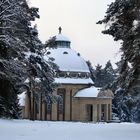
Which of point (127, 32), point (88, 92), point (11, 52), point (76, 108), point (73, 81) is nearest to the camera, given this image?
point (127, 32)

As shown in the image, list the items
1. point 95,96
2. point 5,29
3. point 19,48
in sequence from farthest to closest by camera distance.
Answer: point 95,96, point 19,48, point 5,29

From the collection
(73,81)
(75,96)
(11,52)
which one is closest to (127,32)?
(11,52)

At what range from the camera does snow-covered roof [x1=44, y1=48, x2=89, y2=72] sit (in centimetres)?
8394

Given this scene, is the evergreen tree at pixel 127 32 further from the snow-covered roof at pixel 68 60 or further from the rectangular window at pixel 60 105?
the rectangular window at pixel 60 105

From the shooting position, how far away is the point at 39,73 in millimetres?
44312

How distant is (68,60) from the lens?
85125 millimetres

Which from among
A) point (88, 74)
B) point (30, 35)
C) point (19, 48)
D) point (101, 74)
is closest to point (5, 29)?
point (19, 48)

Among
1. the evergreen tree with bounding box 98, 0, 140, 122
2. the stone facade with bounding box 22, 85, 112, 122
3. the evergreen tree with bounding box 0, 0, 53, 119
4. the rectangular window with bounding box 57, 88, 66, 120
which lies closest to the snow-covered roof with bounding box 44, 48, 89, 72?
the stone facade with bounding box 22, 85, 112, 122

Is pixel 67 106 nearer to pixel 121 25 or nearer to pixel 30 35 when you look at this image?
pixel 30 35

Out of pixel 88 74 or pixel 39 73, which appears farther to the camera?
pixel 88 74

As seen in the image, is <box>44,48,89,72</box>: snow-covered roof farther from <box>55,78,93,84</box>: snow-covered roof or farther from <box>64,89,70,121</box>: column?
<box>64,89,70,121</box>: column

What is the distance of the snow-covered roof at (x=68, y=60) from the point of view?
83.9 m

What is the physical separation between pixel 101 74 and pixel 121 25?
336ft

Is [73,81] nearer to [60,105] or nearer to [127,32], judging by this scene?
[60,105]
